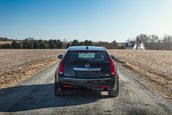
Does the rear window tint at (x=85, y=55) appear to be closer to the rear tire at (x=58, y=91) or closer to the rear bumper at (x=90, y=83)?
the rear bumper at (x=90, y=83)

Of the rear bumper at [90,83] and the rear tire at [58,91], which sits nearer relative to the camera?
the rear bumper at [90,83]

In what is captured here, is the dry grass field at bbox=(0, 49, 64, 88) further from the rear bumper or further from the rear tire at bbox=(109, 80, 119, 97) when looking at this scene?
the rear tire at bbox=(109, 80, 119, 97)

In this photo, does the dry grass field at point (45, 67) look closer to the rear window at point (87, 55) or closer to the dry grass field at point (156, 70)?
the dry grass field at point (156, 70)

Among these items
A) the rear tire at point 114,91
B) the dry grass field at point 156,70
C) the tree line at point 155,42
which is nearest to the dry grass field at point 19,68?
the rear tire at point 114,91

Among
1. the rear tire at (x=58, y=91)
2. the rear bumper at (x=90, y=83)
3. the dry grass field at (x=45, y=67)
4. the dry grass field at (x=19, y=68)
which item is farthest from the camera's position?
the dry grass field at (x=19, y=68)

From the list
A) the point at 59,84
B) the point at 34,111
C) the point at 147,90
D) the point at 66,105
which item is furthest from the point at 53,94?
the point at 147,90

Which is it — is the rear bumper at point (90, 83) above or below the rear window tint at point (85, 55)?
below

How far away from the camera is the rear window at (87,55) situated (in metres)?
8.63

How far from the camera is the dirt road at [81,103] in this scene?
687cm

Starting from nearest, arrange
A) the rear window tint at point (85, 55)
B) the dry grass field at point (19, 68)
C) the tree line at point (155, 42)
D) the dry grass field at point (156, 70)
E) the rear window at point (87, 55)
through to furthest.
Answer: the rear window at point (87, 55) → the rear window tint at point (85, 55) → the dry grass field at point (156, 70) → the dry grass field at point (19, 68) → the tree line at point (155, 42)

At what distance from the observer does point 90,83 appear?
8133mm

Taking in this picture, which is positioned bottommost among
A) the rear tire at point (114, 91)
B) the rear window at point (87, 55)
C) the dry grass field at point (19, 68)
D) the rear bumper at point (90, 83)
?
the dry grass field at point (19, 68)

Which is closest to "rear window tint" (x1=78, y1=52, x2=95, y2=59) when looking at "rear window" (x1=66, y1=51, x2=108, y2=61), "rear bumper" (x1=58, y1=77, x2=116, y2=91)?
"rear window" (x1=66, y1=51, x2=108, y2=61)

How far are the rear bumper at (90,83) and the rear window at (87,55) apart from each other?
72 centimetres
